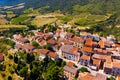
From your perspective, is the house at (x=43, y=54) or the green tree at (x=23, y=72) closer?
the green tree at (x=23, y=72)

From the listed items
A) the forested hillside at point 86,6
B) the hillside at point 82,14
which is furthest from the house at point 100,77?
the forested hillside at point 86,6

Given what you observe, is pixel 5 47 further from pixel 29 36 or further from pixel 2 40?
pixel 29 36

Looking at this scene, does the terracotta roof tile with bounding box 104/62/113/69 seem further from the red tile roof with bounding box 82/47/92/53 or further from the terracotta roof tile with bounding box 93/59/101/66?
the red tile roof with bounding box 82/47/92/53

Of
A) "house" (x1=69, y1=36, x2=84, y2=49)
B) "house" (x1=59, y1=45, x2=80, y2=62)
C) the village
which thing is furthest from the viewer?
"house" (x1=69, y1=36, x2=84, y2=49)

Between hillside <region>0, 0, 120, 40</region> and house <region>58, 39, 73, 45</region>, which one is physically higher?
house <region>58, 39, 73, 45</region>

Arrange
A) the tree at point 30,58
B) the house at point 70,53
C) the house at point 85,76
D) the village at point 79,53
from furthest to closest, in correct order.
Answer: the tree at point 30,58
the house at point 70,53
the village at point 79,53
the house at point 85,76

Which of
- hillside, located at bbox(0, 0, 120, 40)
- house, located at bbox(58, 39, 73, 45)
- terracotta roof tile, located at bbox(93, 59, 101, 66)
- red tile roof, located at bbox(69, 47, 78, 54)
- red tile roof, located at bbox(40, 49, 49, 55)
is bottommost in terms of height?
hillside, located at bbox(0, 0, 120, 40)

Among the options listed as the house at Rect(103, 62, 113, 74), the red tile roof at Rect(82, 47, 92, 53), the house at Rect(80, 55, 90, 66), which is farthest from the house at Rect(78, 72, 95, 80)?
the red tile roof at Rect(82, 47, 92, 53)

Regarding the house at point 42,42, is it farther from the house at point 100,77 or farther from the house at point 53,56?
the house at point 100,77

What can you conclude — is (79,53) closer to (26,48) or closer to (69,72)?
(69,72)
